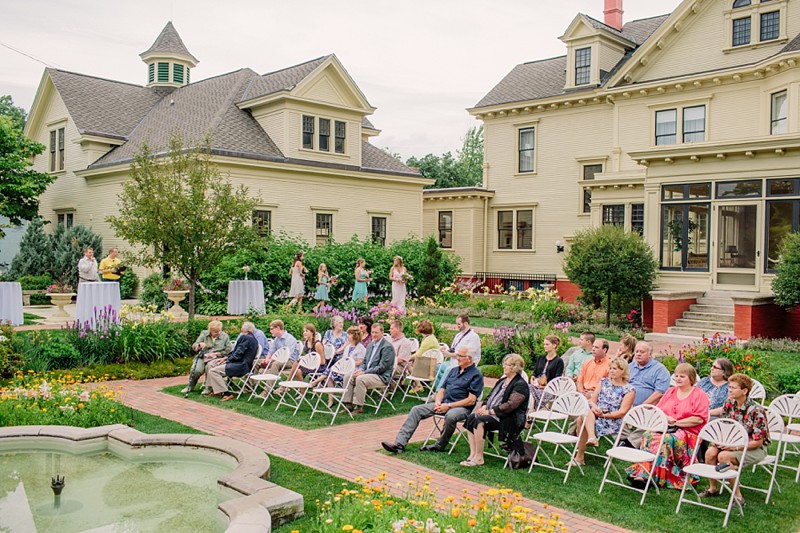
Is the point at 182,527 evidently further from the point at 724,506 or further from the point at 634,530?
the point at 724,506

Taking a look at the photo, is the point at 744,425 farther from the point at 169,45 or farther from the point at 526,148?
the point at 169,45

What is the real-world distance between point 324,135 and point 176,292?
34.6 feet

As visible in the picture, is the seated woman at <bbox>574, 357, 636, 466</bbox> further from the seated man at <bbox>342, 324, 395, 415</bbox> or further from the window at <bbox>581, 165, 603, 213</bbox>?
the window at <bbox>581, 165, 603, 213</bbox>

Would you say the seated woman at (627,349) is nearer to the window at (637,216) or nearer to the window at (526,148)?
the window at (637,216)

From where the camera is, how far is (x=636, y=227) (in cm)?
2623

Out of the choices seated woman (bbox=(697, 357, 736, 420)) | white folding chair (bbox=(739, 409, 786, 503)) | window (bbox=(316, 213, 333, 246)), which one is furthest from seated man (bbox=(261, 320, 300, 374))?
window (bbox=(316, 213, 333, 246))

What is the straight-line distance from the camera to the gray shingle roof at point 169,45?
33.7 m

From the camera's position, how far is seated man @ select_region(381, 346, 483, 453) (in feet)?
29.1

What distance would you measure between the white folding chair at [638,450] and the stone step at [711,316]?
11810 millimetres

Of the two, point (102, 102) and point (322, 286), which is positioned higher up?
point (102, 102)

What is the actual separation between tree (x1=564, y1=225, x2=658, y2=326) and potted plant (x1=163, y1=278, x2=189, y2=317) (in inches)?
454

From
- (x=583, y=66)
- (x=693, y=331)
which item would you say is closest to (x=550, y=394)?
(x=693, y=331)

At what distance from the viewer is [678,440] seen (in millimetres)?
7707

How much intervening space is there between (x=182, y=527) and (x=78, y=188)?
26.4 m
